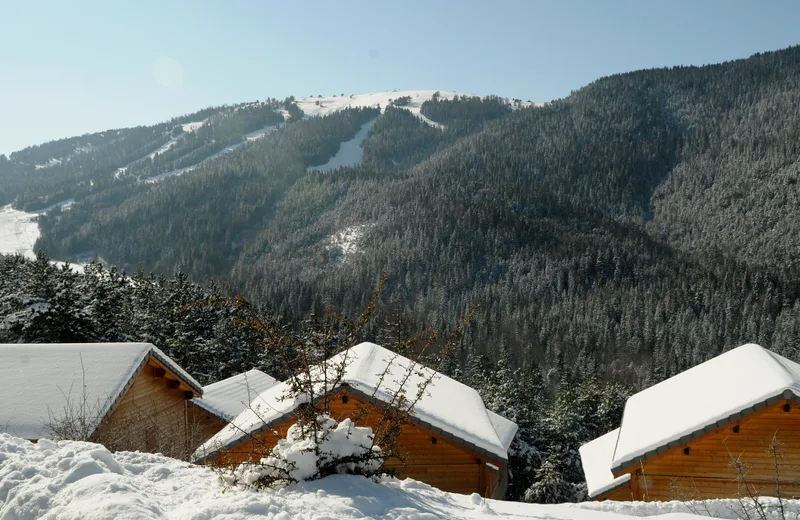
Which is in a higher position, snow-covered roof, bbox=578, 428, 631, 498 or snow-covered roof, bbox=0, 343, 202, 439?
snow-covered roof, bbox=0, 343, 202, 439

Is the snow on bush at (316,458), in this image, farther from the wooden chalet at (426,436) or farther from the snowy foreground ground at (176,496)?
the wooden chalet at (426,436)

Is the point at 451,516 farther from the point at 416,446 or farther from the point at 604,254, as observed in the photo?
the point at 604,254

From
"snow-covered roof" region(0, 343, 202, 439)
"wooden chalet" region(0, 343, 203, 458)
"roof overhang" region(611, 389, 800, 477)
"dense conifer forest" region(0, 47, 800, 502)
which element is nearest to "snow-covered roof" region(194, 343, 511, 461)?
"wooden chalet" region(0, 343, 203, 458)

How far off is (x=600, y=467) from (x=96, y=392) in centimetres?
1509

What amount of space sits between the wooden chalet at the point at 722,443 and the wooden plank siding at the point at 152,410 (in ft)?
37.1

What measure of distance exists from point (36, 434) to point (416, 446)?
8.93 m

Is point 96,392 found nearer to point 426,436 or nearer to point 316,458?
point 426,436

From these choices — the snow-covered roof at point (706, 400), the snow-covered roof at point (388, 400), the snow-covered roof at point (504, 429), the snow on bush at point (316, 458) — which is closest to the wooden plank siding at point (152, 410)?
the snow-covered roof at point (388, 400)

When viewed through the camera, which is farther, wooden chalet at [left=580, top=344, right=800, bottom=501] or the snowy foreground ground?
wooden chalet at [left=580, top=344, right=800, bottom=501]

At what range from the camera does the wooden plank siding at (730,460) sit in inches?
535

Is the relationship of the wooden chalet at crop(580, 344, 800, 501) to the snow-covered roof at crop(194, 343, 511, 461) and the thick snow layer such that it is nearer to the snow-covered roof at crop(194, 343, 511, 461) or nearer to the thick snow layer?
the snow-covered roof at crop(194, 343, 511, 461)

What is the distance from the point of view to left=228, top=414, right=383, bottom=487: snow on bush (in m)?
5.72

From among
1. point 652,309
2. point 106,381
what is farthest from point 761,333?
point 106,381

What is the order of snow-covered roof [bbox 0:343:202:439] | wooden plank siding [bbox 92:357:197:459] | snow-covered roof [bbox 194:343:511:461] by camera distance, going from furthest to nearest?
wooden plank siding [bbox 92:357:197:459] < snow-covered roof [bbox 0:343:202:439] < snow-covered roof [bbox 194:343:511:461]
